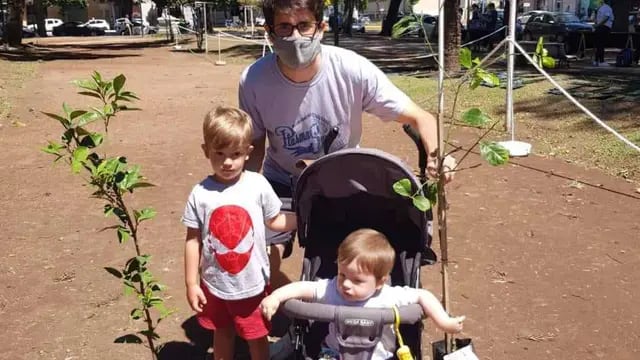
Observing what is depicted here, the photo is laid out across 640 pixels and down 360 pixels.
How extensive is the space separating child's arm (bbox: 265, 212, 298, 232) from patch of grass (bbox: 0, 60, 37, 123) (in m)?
9.24

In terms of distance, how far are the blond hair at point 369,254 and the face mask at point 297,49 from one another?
0.82m

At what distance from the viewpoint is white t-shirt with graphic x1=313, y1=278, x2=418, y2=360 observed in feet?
8.07

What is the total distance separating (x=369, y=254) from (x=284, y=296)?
38cm

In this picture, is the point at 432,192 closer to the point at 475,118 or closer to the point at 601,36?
the point at 475,118

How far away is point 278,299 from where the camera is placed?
247cm

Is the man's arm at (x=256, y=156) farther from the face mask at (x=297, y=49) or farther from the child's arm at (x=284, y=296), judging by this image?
the child's arm at (x=284, y=296)

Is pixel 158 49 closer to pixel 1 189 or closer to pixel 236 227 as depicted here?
pixel 1 189

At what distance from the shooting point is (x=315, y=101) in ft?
9.63

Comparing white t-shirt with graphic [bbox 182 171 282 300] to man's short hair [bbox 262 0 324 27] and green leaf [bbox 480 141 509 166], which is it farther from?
green leaf [bbox 480 141 509 166]

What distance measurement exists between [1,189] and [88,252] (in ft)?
7.88

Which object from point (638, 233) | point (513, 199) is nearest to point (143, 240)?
point (513, 199)

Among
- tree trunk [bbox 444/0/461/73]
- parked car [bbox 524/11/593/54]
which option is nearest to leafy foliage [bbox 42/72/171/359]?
tree trunk [bbox 444/0/461/73]

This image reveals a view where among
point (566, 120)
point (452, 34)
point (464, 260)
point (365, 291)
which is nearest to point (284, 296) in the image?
point (365, 291)

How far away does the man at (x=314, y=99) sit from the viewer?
290cm
